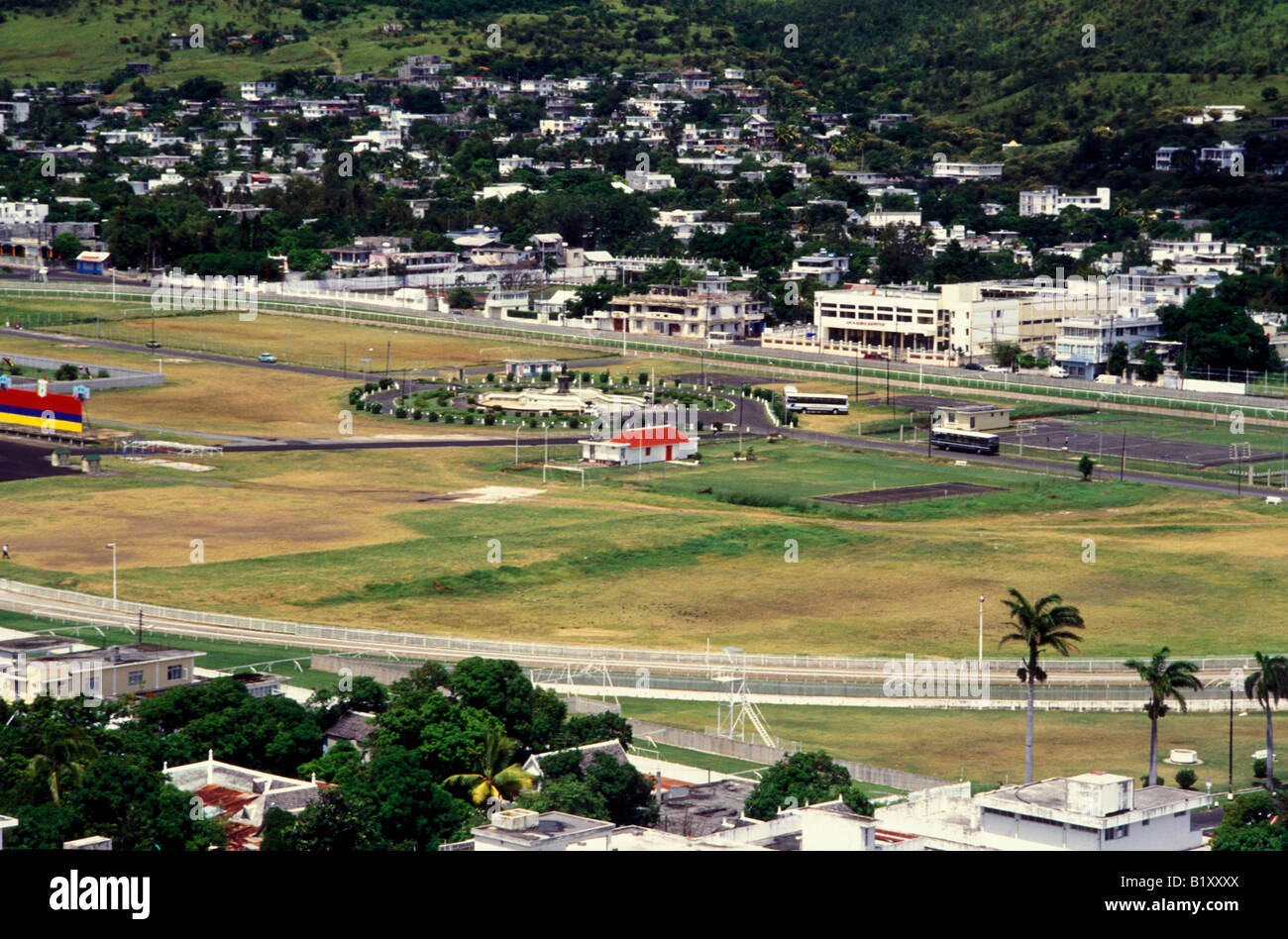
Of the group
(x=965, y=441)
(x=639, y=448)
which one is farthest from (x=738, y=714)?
(x=965, y=441)

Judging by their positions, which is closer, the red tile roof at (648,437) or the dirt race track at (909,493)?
the dirt race track at (909,493)

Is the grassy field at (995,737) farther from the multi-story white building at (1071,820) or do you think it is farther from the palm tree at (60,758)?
the palm tree at (60,758)

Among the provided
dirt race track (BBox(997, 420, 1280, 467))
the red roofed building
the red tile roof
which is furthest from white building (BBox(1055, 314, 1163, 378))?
the red tile roof

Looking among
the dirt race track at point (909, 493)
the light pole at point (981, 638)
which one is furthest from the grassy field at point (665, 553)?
the dirt race track at point (909, 493)
